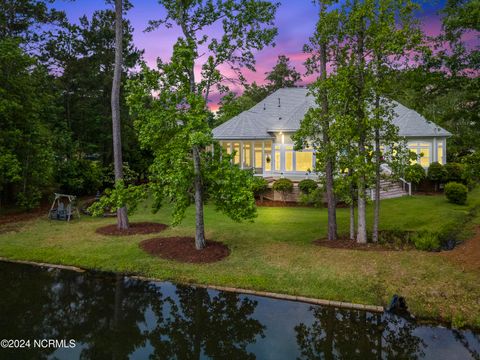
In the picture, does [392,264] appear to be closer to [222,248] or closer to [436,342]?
[436,342]

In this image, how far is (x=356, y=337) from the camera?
6.60m

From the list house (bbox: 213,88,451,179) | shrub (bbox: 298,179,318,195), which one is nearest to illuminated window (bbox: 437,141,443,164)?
house (bbox: 213,88,451,179)

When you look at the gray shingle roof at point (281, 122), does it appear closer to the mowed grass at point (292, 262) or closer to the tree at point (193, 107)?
the mowed grass at point (292, 262)

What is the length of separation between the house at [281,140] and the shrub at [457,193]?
532cm

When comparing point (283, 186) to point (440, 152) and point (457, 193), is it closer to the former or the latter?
point (457, 193)

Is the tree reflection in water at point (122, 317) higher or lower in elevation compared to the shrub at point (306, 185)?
lower

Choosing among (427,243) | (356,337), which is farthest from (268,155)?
(356,337)

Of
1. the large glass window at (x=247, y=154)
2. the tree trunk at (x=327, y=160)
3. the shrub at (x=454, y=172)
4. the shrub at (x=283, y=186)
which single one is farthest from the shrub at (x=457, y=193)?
the large glass window at (x=247, y=154)

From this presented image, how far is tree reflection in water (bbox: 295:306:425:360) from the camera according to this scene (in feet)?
20.1

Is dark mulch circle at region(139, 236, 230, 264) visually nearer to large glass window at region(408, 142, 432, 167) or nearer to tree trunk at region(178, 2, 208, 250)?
tree trunk at region(178, 2, 208, 250)

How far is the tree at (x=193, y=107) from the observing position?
10.5 metres

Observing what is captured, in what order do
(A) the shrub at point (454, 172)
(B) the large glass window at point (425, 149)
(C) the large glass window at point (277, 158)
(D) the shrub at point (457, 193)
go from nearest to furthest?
(D) the shrub at point (457, 193) < (A) the shrub at point (454, 172) < (C) the large glass window at point (277, 158) < (B) the large glass window at point (425, 149)

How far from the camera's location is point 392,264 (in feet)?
32.9

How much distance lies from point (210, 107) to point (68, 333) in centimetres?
764
